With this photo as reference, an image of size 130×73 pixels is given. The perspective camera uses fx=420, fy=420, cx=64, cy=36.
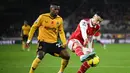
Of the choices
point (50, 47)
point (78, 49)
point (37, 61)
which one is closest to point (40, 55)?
point (37, 61)

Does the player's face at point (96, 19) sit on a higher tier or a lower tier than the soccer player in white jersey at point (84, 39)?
higher

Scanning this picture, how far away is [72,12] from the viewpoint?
159 feet

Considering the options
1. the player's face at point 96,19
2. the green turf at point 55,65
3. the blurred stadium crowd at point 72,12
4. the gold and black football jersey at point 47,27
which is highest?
the player's face at point 96,19

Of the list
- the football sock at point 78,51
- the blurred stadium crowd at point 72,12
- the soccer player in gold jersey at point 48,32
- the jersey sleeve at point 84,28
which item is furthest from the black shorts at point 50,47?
the blurred stadium crowd at point 72,12

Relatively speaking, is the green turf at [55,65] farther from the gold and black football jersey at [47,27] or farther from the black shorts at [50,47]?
the gold and black football jersey at [47,27]

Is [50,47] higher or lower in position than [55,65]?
higher

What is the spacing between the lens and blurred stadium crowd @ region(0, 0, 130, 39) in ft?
153

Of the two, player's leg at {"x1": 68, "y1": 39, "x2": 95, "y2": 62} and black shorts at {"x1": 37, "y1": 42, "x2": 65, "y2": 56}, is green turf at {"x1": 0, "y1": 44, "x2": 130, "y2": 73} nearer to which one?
black shorts at {"x1": 37, "y1": 42, "x2": 65, "y2": 56}

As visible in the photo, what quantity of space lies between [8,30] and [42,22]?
3275cm

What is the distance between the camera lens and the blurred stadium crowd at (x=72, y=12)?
46.8m

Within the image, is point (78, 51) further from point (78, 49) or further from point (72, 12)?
point (72, 12)

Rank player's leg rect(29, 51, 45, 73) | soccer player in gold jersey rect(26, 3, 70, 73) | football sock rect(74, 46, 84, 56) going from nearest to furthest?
football sock rect(74, 46, 84, 56), player's leg rect(29, 51, 45, 73), soccer player in gold jersey rect(26, 3, 70, 73)

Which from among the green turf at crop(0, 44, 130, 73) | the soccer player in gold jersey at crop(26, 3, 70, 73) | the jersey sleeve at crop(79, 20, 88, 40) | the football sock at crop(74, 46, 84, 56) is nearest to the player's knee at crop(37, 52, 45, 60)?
the soccer player in gold jersey at crop(26, 3, 70, 73)

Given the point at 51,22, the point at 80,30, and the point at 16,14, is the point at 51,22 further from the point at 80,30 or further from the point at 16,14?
the point at 16,14
